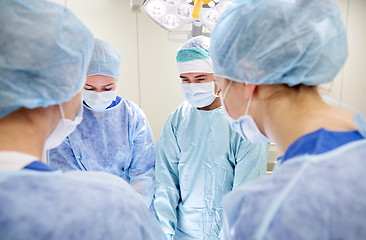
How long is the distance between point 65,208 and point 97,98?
104 cm

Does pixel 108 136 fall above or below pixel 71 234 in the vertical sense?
below

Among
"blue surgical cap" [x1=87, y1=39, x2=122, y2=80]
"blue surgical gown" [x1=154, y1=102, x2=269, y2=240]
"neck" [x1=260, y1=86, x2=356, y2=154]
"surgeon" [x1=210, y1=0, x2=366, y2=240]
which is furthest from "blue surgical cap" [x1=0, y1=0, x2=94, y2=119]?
"blue surgical gown" [x1=154, y1=102, x2=269, y2=240]

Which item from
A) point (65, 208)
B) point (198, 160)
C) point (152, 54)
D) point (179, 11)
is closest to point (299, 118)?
point (65, 208)

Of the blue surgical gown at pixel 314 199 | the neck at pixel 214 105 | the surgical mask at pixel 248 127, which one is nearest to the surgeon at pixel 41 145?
the blue surgical gown at pixel 314 199

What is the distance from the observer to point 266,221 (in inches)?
20.1

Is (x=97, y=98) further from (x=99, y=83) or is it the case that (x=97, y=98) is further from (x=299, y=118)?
(x=299, y=118)

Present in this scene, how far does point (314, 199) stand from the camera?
1.61 feet

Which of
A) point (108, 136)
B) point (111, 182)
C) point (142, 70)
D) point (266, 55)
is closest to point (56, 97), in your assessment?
point (111, 182)

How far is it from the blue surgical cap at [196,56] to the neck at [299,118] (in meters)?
0.77

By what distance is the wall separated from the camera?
81.7 inches

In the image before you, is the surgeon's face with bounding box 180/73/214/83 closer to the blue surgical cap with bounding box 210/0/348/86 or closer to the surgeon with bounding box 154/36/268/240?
the surgeon with bounding box 154/36/268/240

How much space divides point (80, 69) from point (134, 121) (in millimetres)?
891

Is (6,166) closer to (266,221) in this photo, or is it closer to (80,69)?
(80,69)

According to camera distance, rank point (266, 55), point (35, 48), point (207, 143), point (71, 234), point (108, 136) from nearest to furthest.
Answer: point (71, 234)
point (35, 48)
point (266, 55)
point (207, 143)
point (108, 136)
